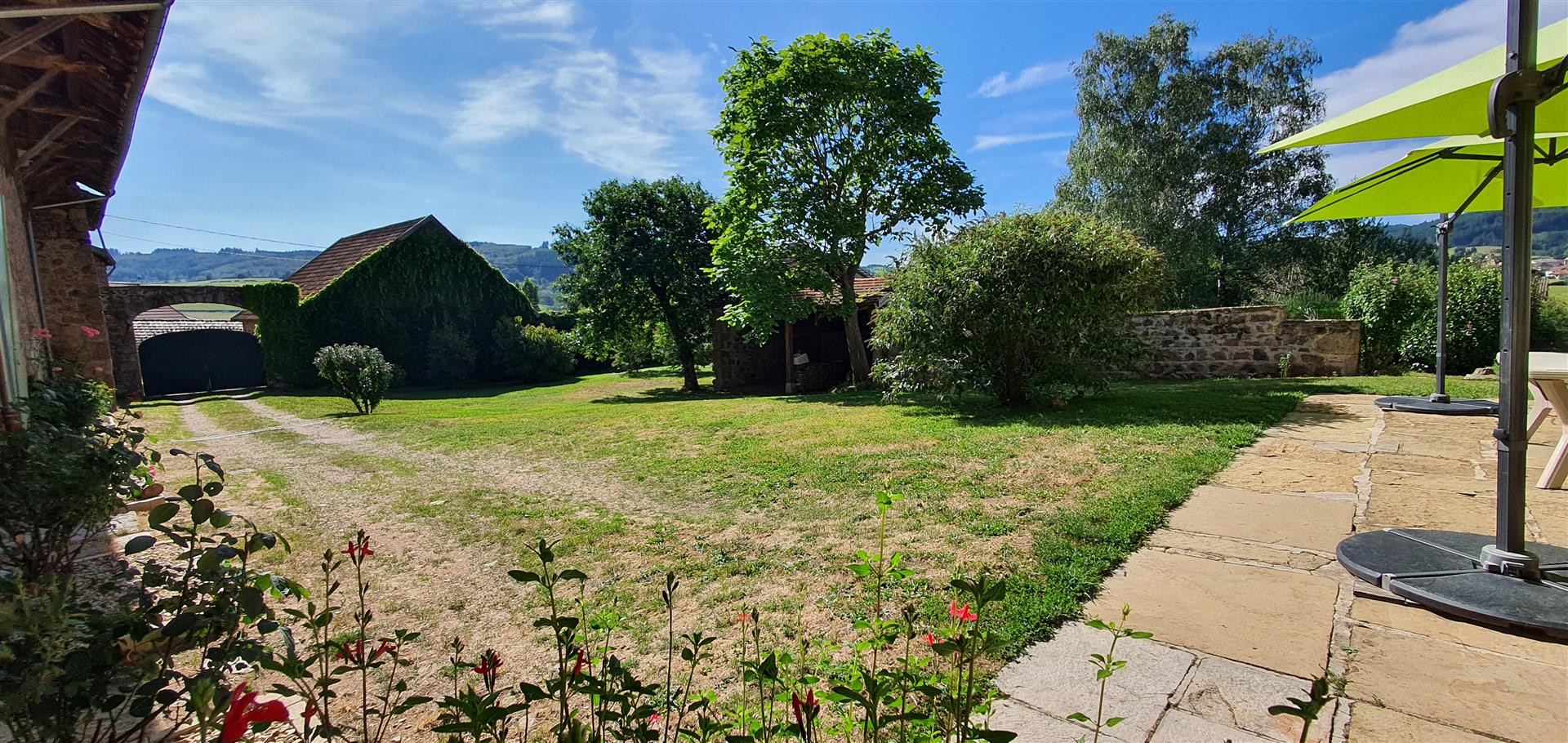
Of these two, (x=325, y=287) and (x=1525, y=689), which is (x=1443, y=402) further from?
(x=325, y=287)

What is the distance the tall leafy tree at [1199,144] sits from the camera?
20.1 meters

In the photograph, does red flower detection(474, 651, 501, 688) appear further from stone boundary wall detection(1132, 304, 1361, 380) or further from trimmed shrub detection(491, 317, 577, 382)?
trimmed shrub detection(491, 317, 577, 382)

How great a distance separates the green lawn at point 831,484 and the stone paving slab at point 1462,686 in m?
0.87

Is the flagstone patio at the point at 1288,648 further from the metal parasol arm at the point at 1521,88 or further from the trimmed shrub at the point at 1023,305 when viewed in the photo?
the trimmed shrub at the point at 1023,305

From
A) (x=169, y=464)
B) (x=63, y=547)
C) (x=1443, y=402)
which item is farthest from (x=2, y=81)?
(x=1443, y=402)

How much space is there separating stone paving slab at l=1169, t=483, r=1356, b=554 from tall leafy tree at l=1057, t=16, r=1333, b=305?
1901 centimetres

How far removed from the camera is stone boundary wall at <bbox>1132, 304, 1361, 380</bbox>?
9.56m

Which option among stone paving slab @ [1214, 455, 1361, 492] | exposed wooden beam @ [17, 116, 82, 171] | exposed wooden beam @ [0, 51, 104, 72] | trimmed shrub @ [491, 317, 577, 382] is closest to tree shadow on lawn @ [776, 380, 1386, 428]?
stone paving slab @ [1214, 455, 1361, 492]

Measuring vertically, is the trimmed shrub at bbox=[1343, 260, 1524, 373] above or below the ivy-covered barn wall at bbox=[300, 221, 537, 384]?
below

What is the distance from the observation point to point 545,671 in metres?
2.27

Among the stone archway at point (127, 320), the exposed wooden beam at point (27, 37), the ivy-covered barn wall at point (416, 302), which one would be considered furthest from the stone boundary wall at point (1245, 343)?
the stone archway at point (127, 320)

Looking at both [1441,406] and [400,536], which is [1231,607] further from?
[400,536]

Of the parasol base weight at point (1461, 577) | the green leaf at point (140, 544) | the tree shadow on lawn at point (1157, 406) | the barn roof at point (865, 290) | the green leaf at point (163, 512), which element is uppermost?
the barn roof at point (865, 290)

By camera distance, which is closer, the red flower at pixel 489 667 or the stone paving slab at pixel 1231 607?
the red flower at pixel 489 667
